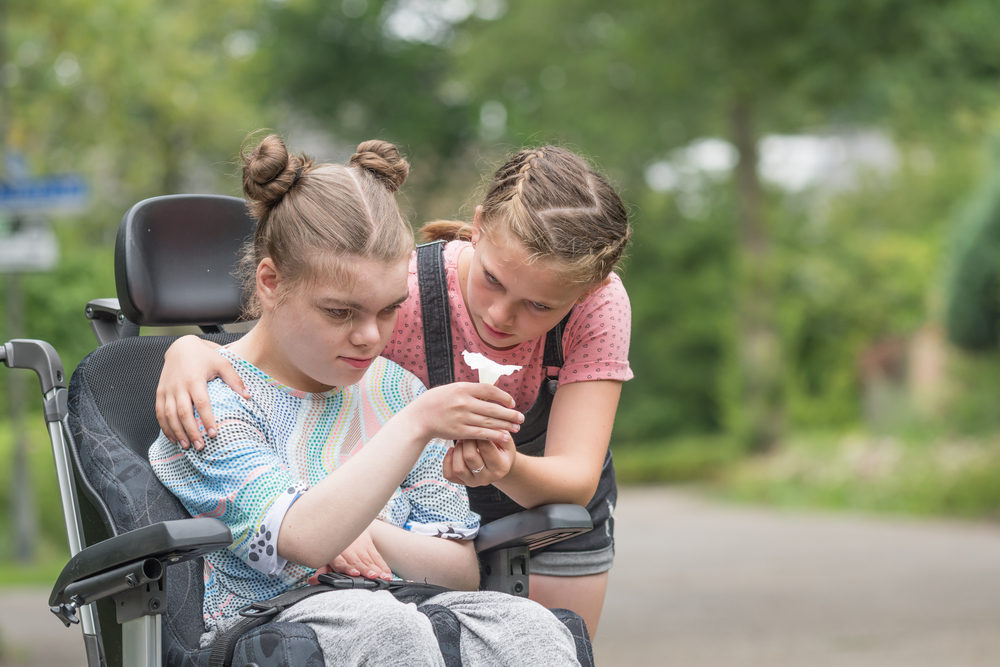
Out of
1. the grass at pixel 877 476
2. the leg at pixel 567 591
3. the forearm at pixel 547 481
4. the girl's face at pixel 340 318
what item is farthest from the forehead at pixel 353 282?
the grass at pixel 877 476

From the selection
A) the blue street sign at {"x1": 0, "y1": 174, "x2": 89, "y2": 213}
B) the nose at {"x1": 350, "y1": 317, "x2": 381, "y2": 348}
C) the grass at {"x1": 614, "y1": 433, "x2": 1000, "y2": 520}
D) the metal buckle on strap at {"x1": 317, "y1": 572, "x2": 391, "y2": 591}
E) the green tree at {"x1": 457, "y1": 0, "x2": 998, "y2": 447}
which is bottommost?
the grass at {"x1": 614, "y1": 433, "x2": 1000, "y2": 520}

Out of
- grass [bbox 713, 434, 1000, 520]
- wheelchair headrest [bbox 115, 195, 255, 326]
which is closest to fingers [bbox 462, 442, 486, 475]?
wheelchair headrest [bbox 115, 195, 255, 326]

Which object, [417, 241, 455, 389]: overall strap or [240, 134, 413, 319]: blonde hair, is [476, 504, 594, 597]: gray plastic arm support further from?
[240, 134, 413, 319]: blonde hair

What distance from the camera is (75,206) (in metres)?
6.27

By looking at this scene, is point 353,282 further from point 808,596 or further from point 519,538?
point 808,596

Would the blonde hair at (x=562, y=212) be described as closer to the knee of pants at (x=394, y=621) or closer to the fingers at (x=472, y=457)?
the fingers at (x=472, y=457)

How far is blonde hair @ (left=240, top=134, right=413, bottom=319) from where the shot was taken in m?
2.12

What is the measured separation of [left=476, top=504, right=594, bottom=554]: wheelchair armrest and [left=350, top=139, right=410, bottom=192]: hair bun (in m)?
0.67

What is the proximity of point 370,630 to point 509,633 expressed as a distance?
240mm

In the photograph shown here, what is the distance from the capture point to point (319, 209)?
7.07 feet

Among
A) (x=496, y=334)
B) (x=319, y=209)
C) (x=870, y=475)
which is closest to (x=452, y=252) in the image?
(x=496, y=334)

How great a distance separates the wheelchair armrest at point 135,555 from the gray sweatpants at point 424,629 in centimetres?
21

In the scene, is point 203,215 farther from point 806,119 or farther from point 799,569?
point 806,119

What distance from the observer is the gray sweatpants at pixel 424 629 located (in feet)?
6.23
